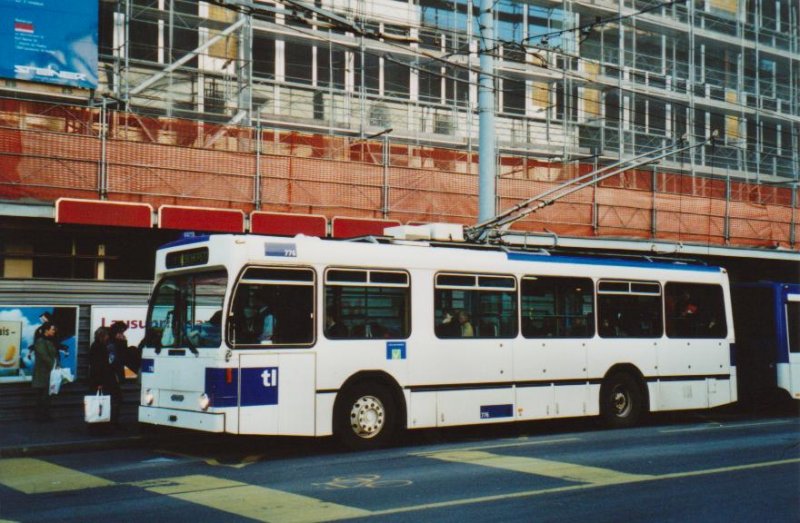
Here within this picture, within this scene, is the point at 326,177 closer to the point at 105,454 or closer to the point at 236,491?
the point at 105,454

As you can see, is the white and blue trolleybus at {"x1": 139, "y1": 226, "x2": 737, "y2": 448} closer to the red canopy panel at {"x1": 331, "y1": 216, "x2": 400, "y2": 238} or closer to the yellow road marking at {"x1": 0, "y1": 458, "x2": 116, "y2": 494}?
the yellow road marking at {"x1": 0, "y1": 458, "x2": 116, "y2": 494}

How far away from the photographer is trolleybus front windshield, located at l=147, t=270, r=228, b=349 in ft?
39.2

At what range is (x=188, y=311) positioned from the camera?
1253 cm

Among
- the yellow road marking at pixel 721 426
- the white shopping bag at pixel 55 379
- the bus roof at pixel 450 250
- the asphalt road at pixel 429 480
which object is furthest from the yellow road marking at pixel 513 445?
the white shopping bag at pixel 55 379

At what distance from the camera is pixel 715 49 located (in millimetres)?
35969

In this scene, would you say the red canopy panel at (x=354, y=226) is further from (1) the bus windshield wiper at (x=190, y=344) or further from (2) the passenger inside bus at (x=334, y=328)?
(1) the bus windshield wiper at (x=190, y=344)

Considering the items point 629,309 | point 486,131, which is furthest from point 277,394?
point 486,131

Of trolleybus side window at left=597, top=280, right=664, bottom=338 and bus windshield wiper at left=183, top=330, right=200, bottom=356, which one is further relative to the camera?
trolleybus side window at left=597, top=280, right=664, bottom=338

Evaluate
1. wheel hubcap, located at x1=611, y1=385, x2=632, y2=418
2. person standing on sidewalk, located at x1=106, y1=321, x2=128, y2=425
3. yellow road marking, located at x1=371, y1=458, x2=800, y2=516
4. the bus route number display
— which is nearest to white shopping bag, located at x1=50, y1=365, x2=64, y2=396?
person standing on sidewalk, located at x1=106, y1=321, x2=128, y2=425

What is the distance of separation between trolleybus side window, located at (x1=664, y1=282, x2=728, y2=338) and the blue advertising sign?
11400 mm

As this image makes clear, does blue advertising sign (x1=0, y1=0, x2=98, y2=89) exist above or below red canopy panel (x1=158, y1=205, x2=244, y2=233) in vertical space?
above

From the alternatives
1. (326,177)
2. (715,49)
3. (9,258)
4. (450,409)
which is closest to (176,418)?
(450,409)

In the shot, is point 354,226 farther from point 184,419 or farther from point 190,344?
point 184,419

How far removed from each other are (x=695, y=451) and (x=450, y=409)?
3274mm
